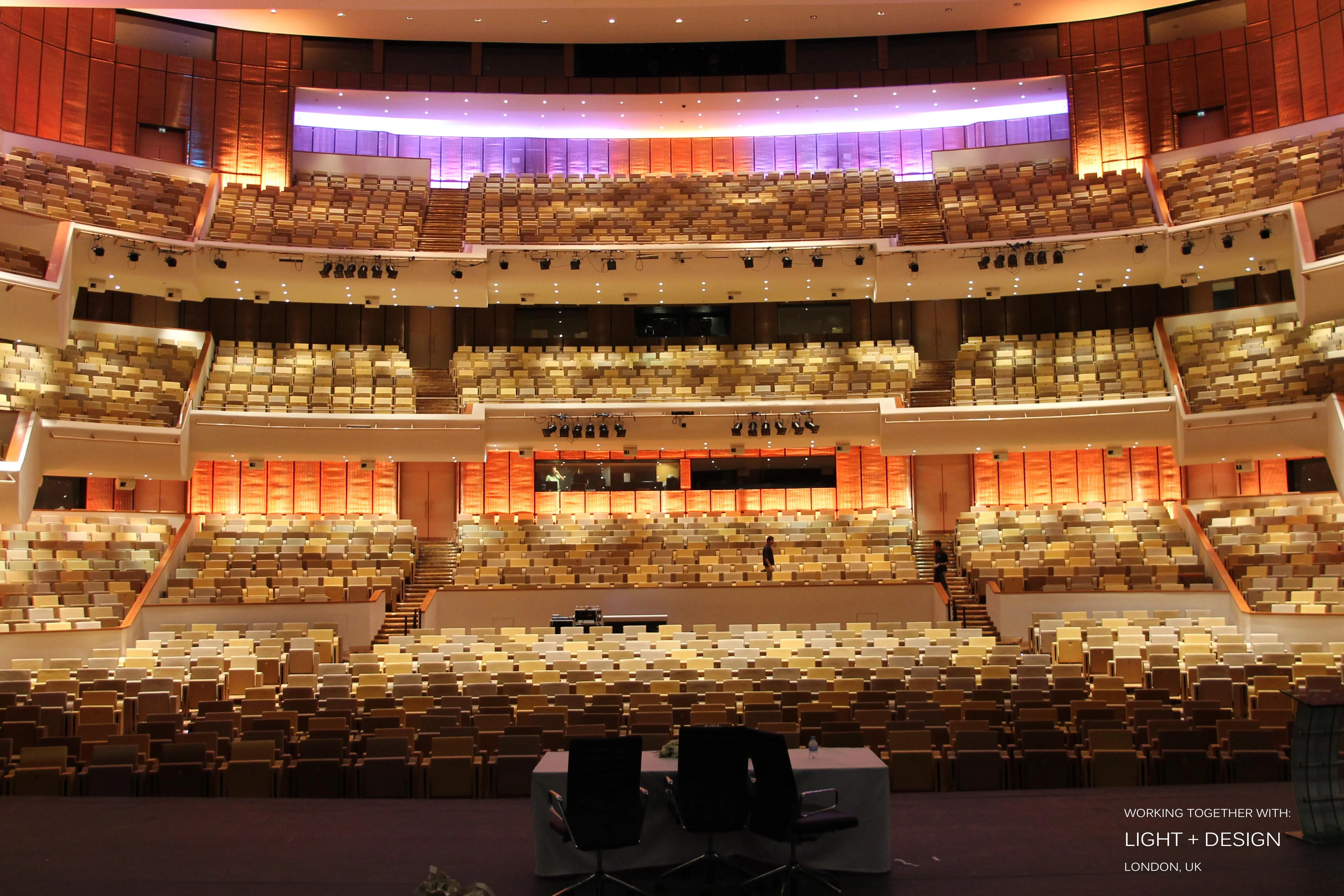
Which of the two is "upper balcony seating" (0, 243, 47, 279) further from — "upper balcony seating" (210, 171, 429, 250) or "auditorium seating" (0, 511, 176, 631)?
"auditorium seating" (0, 511, 176, 631)

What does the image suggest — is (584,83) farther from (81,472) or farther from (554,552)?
(81,472)

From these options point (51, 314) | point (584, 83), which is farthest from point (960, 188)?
point (51, 314)

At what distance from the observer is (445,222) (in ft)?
63.5

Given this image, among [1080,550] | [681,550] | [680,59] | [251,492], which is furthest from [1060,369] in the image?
[251,492]

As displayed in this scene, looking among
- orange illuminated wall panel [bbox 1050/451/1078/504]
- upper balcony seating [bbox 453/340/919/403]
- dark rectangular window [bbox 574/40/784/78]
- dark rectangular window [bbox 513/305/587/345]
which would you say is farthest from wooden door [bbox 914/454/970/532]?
dark rectangular window [bbox 574/40/784/78]

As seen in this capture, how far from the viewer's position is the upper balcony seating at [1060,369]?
17.3 meters

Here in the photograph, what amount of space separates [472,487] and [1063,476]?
36.4ft

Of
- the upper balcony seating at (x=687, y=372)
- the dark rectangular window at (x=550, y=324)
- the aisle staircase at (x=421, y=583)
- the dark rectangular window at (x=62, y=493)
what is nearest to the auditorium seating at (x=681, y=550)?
the aisle staircase at (x=421, y=583)

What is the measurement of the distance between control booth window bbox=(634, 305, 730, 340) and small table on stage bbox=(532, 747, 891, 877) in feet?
53.9

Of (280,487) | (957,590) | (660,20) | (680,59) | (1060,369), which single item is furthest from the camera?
(680,59)

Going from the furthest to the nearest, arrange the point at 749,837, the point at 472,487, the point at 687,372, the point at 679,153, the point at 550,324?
the point at 679,153 < the point at 550,324 < the point at 472,487 < the point at 687,372 < the point at 749,837

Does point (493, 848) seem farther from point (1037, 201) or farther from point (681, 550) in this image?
point (1037, 201)

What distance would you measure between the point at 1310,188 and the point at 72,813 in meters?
17.4

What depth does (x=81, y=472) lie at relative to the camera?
15.7 metres
